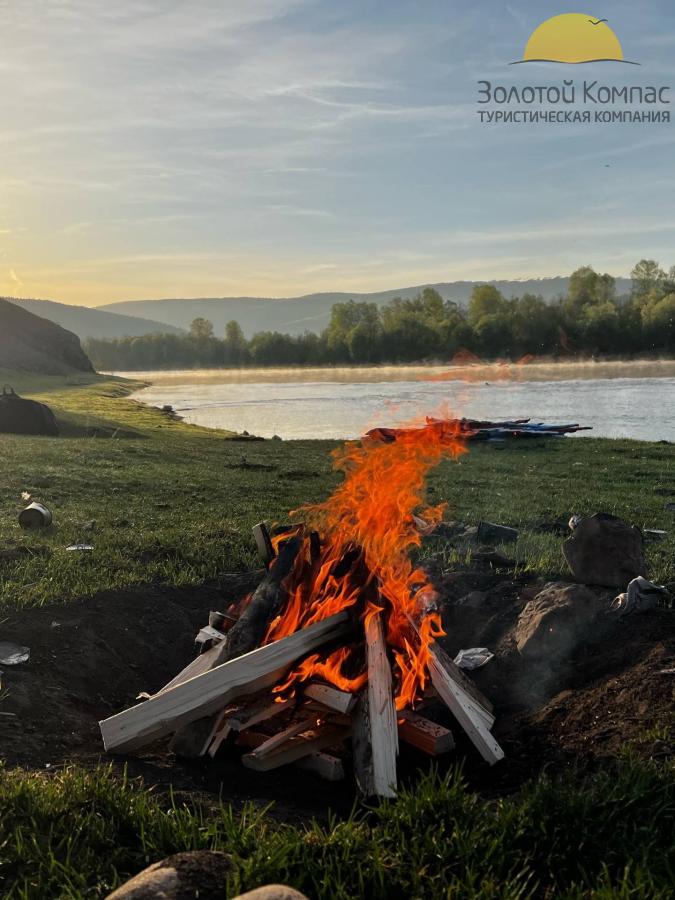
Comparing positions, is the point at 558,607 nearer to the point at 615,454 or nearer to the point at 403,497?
the point at 403,497

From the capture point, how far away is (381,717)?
15.3 feet

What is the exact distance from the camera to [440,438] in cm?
828

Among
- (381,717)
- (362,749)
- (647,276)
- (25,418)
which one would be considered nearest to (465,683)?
(381,717)

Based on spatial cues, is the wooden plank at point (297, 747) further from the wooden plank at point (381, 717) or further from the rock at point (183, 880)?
the rock at point (183, 880)

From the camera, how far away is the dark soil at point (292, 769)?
452 centimetres

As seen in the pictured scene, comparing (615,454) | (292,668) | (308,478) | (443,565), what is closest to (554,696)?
(292,668)

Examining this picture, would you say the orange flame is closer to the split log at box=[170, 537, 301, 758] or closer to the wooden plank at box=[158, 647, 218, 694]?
the split log at box=[170, 537, 301, 758]

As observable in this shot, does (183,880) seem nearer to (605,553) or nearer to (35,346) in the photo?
(605,553)

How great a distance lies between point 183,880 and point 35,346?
376ft

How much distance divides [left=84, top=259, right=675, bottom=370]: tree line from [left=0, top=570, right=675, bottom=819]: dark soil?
45032 mm

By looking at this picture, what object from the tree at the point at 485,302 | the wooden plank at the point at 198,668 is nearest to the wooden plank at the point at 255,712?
the wooden plank at the point at 198,668

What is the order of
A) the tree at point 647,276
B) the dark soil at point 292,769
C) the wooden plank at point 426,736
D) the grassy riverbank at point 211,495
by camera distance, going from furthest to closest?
the tree at point 647,276 → the grassy riverbank at point 211,495 → the wooden plank at point 426,736 → the dark soil at point 292,769

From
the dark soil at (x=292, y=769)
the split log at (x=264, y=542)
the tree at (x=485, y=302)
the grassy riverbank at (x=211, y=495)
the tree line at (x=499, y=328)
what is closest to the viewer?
the dark soil at (x=292, y=769)

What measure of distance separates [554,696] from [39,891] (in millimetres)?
3566
